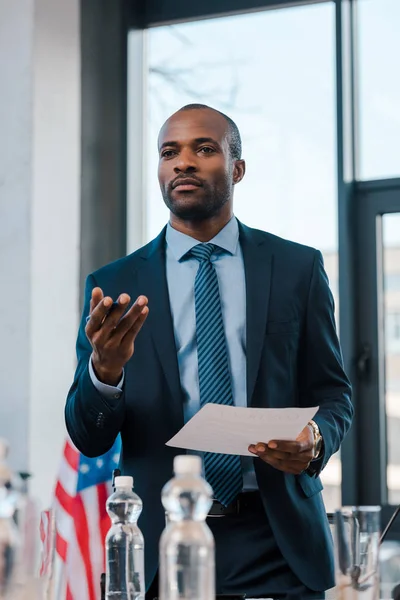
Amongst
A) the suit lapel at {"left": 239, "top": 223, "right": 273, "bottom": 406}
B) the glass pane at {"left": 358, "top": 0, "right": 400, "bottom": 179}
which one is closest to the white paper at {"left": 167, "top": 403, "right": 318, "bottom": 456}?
the suit lapel at {"left": 239, "top": 223, "right": 273, "bottom": 406}

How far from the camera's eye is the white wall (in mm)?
3887

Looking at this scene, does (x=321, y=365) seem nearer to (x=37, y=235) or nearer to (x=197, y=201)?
(x=197, y=201)

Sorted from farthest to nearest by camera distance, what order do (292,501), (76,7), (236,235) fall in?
1. (76,7)
2. (236,235)
3. (292,501)

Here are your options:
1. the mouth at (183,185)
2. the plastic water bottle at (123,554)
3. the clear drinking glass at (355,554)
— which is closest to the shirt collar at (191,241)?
the mouth at (183,185)

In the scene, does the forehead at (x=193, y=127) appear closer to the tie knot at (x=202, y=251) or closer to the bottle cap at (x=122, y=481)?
the tie knot at (x=202, y=251)

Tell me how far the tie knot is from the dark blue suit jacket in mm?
79

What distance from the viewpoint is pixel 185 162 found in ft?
7.50

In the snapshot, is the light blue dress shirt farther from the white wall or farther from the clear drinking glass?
the white wall

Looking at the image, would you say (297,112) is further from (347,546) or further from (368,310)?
(347,546)

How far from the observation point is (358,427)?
4.08 metres

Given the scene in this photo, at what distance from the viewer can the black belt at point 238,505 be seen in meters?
2.10

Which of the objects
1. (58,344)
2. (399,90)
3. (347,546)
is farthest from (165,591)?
(399,90)

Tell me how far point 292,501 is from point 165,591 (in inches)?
36.0

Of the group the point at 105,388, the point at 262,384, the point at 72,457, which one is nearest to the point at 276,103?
the point at 72,457
